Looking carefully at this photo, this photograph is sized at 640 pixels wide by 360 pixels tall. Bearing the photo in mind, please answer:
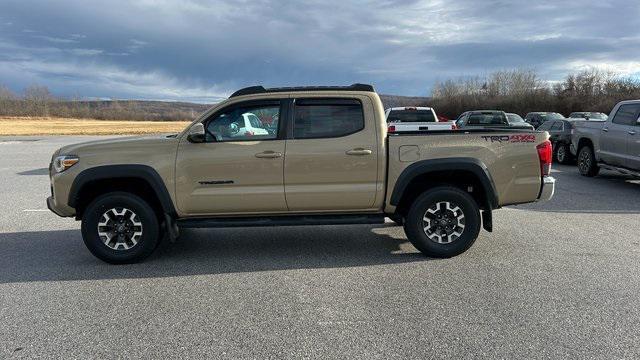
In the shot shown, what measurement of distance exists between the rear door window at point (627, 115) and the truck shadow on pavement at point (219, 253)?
6.86 m

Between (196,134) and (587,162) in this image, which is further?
(587,162)

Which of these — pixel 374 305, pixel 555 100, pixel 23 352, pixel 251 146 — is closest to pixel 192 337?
pixel 23 352

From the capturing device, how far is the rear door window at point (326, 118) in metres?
5.54

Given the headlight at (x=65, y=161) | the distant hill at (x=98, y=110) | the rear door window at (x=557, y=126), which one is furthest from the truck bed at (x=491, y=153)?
the distant hill at (x=98, y=110)

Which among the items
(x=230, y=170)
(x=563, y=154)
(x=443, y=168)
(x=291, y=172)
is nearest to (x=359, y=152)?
(x=291, y=172)

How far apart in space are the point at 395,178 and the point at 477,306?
5.81 feet

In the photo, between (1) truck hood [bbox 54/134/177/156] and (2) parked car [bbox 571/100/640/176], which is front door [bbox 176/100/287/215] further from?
(2) parked car [bbox 571/100/640/176]

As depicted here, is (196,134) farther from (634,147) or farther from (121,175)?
(634,147)

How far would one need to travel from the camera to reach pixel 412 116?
1374 cm

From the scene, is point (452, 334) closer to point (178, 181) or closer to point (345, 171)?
point (345, 171)

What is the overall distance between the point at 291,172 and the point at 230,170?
2.23ft

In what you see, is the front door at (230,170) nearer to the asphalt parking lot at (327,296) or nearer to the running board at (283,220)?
the running board at (283,220)

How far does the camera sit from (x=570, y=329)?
3.78m

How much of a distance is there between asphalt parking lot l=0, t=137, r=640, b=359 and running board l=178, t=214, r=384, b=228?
1.48ft
